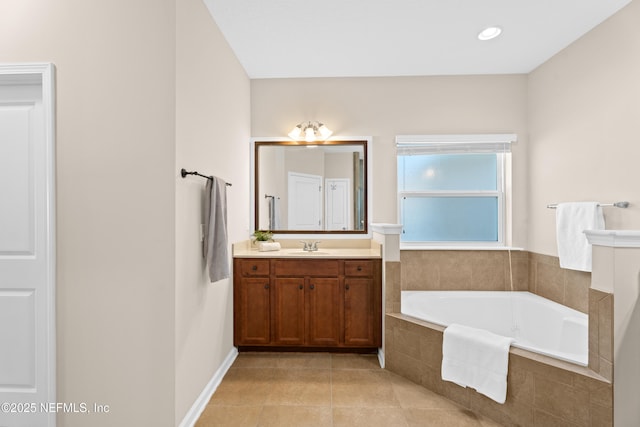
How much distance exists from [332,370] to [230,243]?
131 centimetres

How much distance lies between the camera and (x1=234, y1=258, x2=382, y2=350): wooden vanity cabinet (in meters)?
2.83

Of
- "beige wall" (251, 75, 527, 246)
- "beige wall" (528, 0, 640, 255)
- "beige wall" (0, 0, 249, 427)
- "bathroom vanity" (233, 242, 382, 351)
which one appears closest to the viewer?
"beige wall" (0, 0, 249, 427)

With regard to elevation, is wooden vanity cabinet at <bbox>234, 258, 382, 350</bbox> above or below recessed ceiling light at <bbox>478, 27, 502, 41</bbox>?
below

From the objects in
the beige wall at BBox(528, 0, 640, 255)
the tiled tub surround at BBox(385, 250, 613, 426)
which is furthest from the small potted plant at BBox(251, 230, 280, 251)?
the beige wall at BBox(528, 0, 640, 255)

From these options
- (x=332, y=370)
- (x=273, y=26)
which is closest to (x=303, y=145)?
(x=273, y=26)

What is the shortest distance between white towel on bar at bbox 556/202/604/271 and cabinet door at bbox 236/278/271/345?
2410 mm

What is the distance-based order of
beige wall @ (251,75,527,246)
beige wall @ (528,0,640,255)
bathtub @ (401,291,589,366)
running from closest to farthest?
1. beige wall @ (528,0,640,255)
2. bathtub @ (401,291,589,366)
3. beige wall @ (251,75,527,246)

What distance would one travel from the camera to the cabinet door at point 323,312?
9.34 ft

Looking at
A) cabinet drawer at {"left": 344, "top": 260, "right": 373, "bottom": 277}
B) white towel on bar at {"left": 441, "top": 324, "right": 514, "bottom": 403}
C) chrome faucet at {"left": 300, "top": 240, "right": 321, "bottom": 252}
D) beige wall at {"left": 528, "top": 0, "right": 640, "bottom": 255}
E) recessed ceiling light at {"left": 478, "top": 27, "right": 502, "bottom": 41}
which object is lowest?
white towel on bar at {"left": 441, "top": 324, "right": 514, "bottom": 403}

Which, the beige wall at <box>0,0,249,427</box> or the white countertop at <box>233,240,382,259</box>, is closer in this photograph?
the beige wall at <box>0,0,249,427</box>

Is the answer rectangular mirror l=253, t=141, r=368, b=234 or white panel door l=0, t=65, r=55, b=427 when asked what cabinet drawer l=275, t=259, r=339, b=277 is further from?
white panel door l=0, t=65, r=55, b=427

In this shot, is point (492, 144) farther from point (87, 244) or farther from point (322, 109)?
point (87, 244)

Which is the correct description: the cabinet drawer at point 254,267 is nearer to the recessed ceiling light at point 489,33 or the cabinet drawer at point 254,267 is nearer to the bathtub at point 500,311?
the bathtub at point 500,311

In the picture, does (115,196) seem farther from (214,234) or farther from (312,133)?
(312,133)
